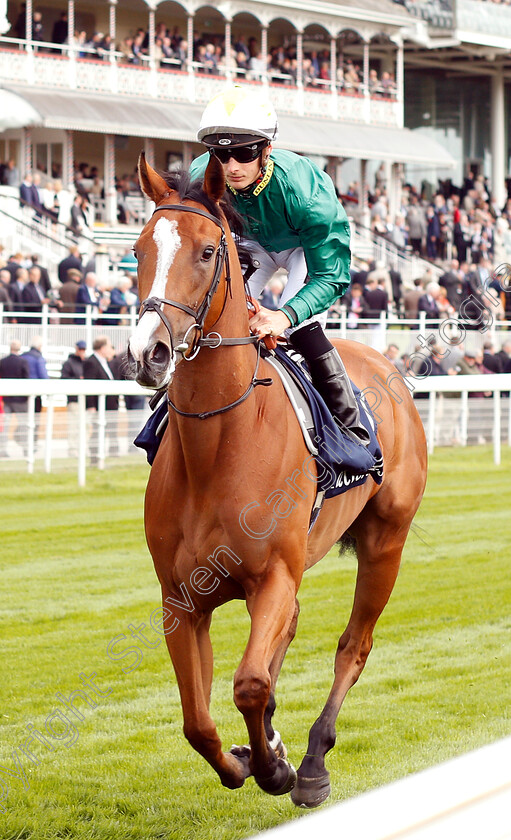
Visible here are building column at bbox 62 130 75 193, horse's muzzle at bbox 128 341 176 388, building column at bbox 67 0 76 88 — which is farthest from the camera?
building column at bbox 67 0 76 88

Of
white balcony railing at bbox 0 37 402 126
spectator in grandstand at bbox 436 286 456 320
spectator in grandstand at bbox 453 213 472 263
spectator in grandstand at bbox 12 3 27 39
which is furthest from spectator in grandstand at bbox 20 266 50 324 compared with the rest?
spectator in grandstand at bbox 453 213 472 263

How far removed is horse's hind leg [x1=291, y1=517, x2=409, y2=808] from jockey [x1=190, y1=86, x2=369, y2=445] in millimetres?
749

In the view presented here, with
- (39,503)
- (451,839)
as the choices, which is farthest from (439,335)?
Result: (451,839)

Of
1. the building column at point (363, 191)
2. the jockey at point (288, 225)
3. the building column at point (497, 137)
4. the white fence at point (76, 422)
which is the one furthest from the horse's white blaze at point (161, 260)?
the building column at point (497, 137)

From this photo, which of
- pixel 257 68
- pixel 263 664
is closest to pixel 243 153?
pixel 263 664

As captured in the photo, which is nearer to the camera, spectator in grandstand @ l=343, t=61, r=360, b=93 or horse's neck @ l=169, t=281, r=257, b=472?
horse's neck @ l=169, t=281, r=257, b=472

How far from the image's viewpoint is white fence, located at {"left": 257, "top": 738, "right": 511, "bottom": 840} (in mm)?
1526

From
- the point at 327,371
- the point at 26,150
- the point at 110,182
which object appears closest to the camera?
the point at 327,371

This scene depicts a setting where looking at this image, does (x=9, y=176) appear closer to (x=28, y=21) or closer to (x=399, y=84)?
(x=28, y=21)

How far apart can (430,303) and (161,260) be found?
13519 mm

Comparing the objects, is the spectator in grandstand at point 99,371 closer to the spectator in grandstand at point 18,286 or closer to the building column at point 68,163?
the spectator in grandstand at point 18,286

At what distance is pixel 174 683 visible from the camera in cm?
515

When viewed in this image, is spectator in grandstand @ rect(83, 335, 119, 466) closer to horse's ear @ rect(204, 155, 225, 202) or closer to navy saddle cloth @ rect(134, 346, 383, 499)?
navy saddle cloth @ rect(134, 346, 383, 499)

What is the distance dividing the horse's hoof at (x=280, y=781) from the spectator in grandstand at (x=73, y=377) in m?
6.82
